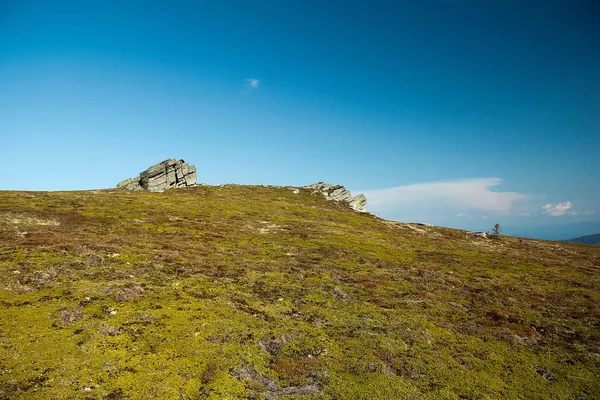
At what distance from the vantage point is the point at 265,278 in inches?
1194

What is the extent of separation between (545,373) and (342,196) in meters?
109

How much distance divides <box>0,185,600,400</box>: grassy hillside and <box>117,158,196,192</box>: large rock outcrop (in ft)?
248

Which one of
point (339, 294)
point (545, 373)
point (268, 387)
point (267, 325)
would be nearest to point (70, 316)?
point (267, 325)

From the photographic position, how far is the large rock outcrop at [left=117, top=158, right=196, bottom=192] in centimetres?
11769

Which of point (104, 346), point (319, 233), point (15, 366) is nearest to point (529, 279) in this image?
point (319, 233)

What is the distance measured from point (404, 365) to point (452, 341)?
18.6 ft

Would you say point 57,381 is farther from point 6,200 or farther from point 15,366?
point 6,200

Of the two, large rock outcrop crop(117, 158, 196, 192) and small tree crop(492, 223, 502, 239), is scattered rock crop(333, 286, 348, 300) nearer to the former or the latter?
small tree crop(492, 223, 502, 239)

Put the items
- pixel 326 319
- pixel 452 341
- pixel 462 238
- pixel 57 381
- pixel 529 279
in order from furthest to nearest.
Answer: pixel 462 238 → pixel 529 279 → pixel 326 319 → pixel 452 341 → pixel 57 381

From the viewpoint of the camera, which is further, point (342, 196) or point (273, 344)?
point (342, 196)

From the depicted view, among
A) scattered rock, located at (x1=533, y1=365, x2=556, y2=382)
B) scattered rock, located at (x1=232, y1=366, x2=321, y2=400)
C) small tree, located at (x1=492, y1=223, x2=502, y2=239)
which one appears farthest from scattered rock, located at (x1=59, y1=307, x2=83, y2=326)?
small tree, located at (x1=492, y1=223, x2=502, y2=239)

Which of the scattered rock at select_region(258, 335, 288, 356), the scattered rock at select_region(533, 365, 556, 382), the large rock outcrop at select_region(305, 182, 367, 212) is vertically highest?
the large rock outcrop at select_region(305, 182, 367, 212)

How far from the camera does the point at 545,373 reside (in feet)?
60.3

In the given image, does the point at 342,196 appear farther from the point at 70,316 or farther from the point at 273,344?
the point at 70,316
